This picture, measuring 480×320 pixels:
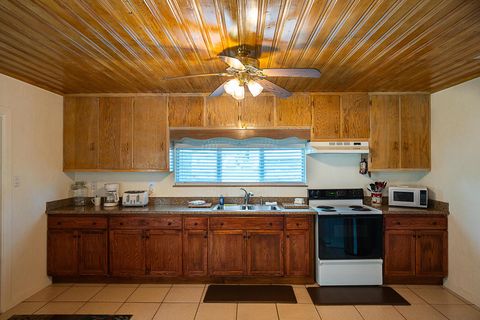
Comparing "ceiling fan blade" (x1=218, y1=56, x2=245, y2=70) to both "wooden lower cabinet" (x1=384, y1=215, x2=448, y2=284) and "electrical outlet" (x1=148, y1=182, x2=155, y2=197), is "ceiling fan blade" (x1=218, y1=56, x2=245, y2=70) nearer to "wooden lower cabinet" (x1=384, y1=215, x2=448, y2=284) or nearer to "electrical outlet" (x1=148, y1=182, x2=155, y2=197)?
"electrical outlet" (x1=148, y1=182, x2=155, y2=197)

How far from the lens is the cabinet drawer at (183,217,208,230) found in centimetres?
348

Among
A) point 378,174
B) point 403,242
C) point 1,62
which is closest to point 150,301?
point 1,62

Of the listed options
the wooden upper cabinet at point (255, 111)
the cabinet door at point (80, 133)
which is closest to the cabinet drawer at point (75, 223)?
the cabinet door at point (80, 133)

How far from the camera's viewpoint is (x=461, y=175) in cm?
323

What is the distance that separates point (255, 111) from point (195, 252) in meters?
1.97

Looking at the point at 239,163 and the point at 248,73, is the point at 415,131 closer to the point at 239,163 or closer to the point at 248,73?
the point at 239,163

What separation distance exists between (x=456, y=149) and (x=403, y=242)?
4.18 ft

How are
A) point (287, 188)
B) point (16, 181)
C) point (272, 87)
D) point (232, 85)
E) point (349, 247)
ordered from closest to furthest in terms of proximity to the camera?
point (232, 85)
point (272, 87)
point (16, 181)
point (349, 247)
point (287, 188)

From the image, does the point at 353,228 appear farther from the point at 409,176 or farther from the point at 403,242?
the point at 409,176

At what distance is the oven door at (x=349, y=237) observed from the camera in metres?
3.39

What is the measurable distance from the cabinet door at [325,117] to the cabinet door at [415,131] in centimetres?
87

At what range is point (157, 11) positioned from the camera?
1.82m

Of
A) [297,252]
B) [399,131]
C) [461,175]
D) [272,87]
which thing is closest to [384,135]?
[399,131]

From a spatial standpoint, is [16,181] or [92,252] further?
[92,252]
